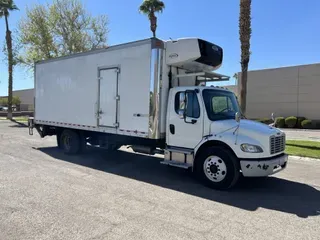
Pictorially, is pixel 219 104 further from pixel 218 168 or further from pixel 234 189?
pixel 234 189

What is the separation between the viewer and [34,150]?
38.6 feet

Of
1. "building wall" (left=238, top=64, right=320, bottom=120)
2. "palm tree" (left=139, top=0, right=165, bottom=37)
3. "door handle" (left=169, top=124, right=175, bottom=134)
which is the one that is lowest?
"door handle" (left=169, top=124, right=175, bottom=134)

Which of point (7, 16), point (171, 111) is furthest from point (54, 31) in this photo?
point (171, 111)

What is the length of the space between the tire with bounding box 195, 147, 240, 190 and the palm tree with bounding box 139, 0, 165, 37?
25078mm

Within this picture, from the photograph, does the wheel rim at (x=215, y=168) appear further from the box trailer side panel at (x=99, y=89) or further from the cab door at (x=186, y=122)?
the box trailer side panel at (x=99, y=89)

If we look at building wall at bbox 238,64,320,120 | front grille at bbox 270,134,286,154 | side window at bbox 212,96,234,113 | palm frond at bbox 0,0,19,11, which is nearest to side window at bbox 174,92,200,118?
side window at bbox 212,96,234,113

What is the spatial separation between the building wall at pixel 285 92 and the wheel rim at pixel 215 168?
2829cm

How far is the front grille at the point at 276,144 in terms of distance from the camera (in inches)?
260

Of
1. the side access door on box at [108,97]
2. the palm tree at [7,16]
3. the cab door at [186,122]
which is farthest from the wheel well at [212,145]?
the palm tree at [7,16]

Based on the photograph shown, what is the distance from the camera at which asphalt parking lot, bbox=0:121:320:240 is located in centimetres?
438

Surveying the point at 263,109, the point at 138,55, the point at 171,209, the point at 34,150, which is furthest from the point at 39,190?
the point at 263,109

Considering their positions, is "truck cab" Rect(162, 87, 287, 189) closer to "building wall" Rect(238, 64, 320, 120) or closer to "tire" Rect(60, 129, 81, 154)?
"tire" Rect(60, 129, 81, 154)

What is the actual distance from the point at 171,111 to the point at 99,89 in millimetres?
2947

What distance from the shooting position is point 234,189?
269 inches
